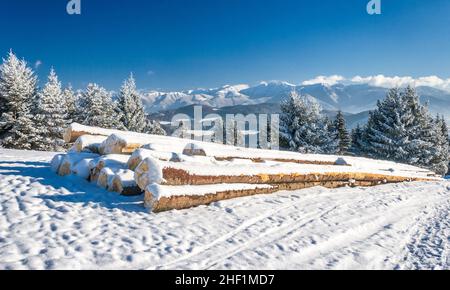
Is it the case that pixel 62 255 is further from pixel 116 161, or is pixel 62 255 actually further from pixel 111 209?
pixel 116 161

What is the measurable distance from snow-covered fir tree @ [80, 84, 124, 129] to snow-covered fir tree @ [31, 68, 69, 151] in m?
4.22

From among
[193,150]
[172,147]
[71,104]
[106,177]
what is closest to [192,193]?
[106,177]

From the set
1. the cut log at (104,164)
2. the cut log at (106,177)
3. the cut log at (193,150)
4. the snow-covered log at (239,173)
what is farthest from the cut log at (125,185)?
the cut log at (193,150)

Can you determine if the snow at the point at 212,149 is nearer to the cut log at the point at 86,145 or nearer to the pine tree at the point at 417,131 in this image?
the cut log at the point at 86,145

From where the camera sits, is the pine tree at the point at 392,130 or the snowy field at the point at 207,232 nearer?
the snowy field at the point at 207,232

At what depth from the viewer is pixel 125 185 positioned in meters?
7.94

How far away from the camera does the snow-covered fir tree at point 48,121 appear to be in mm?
29391

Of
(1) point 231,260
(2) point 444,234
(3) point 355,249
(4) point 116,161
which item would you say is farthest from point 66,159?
(2) point 444,234

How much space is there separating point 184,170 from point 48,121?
2708 centimetres

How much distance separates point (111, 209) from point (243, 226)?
2820 mm

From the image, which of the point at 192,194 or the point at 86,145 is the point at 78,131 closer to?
the point at 86,145

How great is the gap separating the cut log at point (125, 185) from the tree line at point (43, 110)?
24.0m
